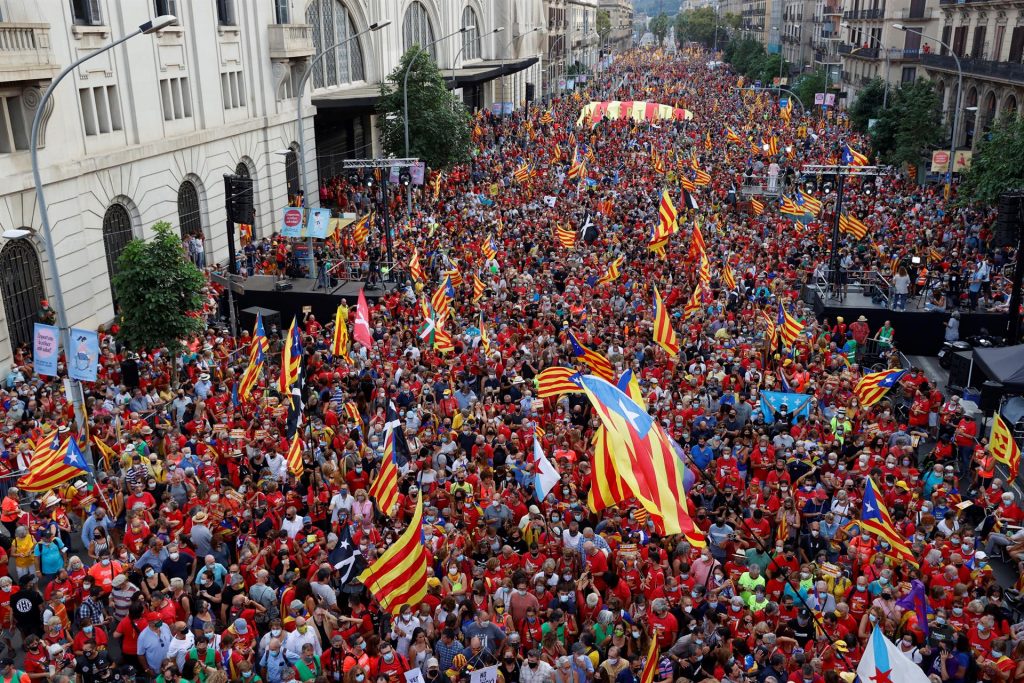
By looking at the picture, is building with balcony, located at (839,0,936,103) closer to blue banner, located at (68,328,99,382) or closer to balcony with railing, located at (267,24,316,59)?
balcony with railing, located at (267,24,316,59)

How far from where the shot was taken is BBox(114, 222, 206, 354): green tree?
68.1 ft

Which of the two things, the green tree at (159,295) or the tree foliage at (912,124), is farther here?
the tree foliage at (912,124)

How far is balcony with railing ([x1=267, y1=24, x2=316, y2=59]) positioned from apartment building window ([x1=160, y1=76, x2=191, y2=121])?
6.35 m

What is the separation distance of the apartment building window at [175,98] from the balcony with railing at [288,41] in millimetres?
6351

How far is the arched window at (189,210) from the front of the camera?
3158cm

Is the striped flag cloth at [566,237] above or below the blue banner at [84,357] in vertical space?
below

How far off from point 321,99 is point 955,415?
3143cm

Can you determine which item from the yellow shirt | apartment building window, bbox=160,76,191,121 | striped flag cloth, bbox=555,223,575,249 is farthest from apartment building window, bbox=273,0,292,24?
the yellow shirt

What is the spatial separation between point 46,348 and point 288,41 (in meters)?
23.8

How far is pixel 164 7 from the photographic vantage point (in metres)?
29.9

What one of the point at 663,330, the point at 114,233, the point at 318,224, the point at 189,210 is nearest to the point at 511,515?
the point at 663,330

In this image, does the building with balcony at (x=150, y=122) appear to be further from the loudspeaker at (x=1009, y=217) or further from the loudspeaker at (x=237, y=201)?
the loudspeaker at (x=1009, y=217)

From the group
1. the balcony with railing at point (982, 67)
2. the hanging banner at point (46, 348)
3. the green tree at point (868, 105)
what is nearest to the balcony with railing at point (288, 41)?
the hanging banner at point (46, 348)

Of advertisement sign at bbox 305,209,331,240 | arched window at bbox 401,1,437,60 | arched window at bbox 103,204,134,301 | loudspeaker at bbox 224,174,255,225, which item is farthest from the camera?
arched window at bbox 401,1,437,60
